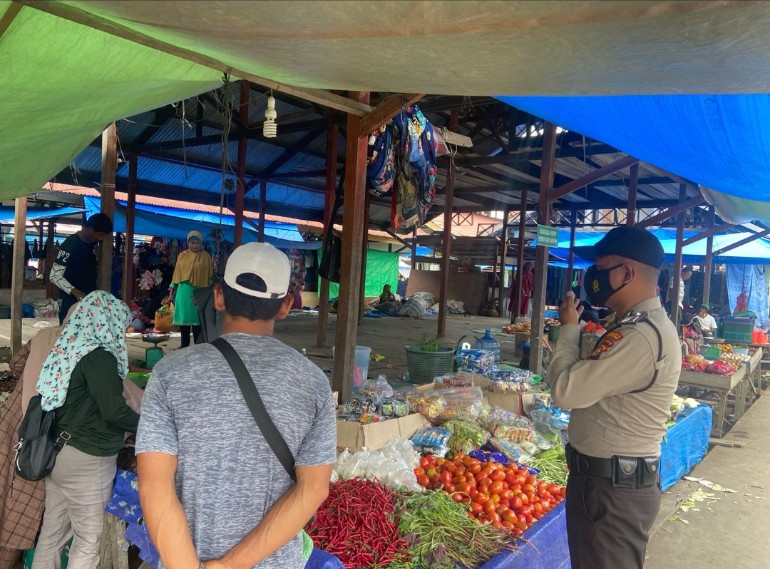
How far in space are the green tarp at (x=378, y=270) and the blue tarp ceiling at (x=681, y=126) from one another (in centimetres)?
1606

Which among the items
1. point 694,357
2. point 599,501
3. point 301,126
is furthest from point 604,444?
point 301,126

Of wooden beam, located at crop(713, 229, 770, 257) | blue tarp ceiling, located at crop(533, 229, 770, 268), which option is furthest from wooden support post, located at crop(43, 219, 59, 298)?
wooden beam, located at crop(713, 229, 770, 257)

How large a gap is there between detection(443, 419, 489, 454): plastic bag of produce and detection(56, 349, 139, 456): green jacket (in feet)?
8.37

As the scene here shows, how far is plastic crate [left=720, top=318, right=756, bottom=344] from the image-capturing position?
10711 mm

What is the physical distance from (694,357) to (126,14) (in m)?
8.67

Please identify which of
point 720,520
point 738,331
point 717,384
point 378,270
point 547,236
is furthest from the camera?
point 378,270

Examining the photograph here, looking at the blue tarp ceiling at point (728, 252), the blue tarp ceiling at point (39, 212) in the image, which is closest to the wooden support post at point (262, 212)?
the blue tarp ceiling at point (39, 212)

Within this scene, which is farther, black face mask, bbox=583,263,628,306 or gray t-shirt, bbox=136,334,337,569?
black face mask, bbox=583,263,628,306

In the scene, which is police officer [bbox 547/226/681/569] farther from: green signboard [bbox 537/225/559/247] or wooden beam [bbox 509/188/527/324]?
wooden beam [bbox 509/188/527/324]

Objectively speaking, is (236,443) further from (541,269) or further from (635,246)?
(541,269)

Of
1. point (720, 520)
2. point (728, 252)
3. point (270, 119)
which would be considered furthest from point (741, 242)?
point (270, 119)

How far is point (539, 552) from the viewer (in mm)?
2957

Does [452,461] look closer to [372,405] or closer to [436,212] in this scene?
[372,405]

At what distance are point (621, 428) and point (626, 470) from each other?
0.17 m
